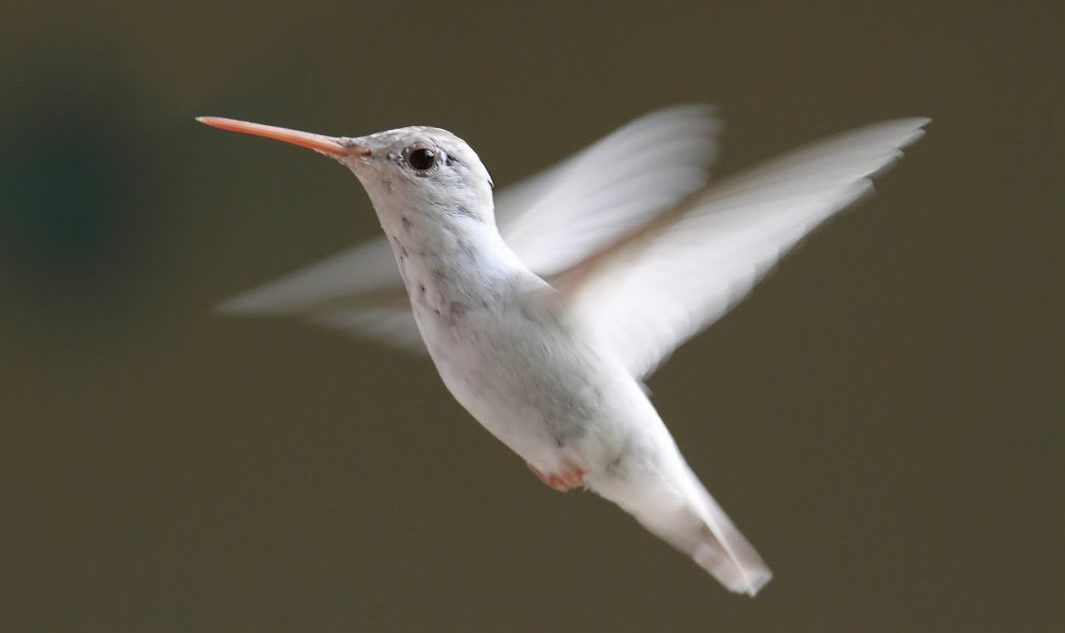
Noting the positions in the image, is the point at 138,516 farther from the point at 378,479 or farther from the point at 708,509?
the point at 708,509

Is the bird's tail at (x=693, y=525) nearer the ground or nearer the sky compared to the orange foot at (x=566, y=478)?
nearer the ground

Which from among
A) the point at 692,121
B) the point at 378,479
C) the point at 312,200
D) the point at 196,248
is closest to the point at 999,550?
the point at 378,479

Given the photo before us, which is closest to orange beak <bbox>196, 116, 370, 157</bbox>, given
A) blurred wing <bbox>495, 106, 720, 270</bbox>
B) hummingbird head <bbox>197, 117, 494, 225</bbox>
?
hummingbird head <bbox>197, 117, 494, 225</bbox>

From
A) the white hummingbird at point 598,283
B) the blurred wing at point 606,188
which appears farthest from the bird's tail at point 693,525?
the blurred wing at point 606,188

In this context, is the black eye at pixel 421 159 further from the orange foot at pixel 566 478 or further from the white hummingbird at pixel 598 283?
the orange foot at pixel 566 478

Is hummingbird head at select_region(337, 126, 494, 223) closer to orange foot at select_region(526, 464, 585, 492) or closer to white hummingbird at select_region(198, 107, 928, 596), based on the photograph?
white hummingbird at select_region(198, 107, 928, 596)

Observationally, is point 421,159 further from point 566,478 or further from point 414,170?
point 566,478

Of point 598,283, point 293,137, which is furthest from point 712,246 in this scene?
point 293,137
